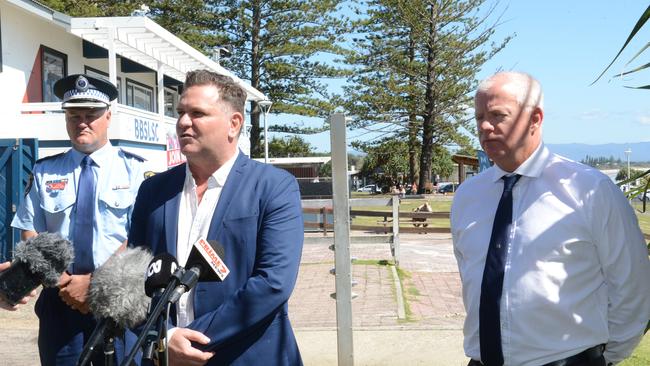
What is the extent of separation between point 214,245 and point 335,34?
39.6 m

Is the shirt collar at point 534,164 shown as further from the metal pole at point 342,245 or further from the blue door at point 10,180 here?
the blue door at point 10,180

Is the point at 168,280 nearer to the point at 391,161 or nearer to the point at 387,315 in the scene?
the point at 387,315

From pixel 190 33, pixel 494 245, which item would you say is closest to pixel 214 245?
pixel 494 245

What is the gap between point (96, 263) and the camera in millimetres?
3373

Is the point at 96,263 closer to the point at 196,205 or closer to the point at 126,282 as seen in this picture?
the point at 196,205

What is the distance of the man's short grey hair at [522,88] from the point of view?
262 cm

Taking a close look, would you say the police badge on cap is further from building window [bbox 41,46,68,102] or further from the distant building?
the distant building

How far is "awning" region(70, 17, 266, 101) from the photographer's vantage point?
15422 mm

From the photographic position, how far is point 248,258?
8.80ft

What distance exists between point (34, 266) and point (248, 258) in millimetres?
877

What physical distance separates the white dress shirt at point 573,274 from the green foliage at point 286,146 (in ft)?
139

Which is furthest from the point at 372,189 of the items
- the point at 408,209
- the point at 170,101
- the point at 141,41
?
the point at 141,41

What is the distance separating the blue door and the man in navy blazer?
9.70 meters

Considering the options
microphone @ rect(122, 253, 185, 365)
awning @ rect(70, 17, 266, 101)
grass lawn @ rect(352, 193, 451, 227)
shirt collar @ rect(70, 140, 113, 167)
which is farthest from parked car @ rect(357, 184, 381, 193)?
microphone @ rect(122, 253, 185, 365)
